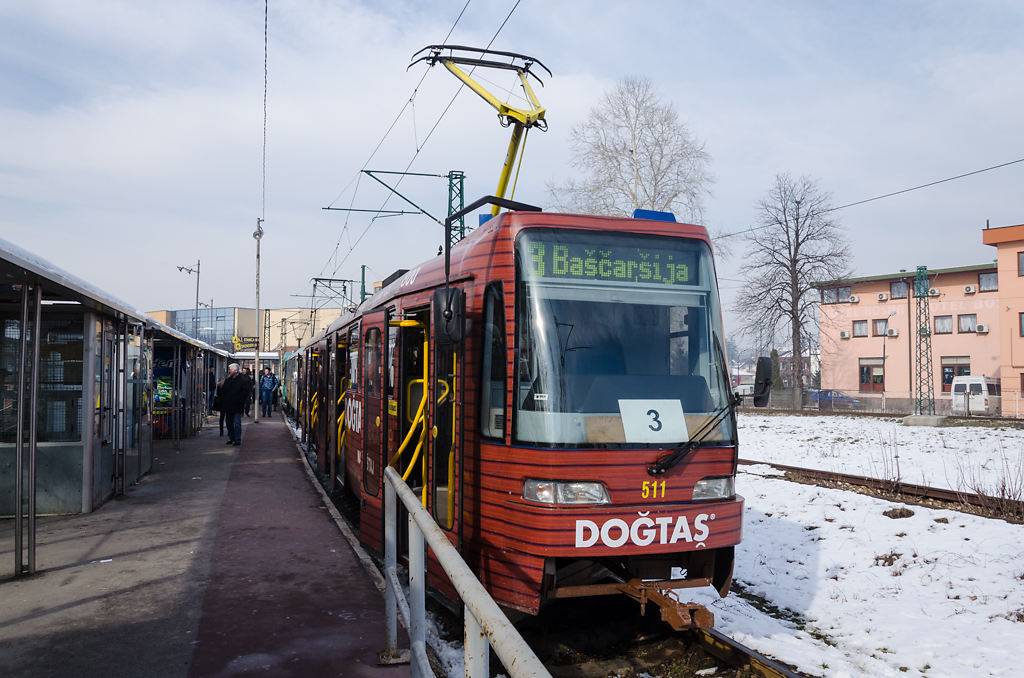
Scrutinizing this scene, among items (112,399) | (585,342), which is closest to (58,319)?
(112,399)

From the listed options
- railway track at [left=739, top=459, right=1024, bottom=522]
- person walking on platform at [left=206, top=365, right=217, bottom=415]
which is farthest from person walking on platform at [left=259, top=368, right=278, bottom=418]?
railway track at [left=739, top=459, right=1024, bottom=522]

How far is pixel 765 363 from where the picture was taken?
5297 mm

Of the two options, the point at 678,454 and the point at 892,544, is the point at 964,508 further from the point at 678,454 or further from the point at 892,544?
the point at 678,454

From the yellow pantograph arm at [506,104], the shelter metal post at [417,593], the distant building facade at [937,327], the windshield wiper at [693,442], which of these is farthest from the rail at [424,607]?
the distant building facade at [937,327]

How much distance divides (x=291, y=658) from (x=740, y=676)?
113 inches

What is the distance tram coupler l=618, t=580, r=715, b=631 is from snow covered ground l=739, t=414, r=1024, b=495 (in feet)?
24.8

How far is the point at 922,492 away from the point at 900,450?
22.3 ft

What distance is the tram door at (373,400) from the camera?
287 inches

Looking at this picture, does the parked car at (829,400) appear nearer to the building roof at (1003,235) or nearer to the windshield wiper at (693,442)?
the building roof at (1003,235)

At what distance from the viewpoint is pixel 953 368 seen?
49250mm

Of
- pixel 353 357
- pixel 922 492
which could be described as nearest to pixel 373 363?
pixel 353 357

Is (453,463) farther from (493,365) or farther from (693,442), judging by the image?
(693,442)

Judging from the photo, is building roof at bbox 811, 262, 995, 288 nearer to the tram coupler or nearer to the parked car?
the parked car

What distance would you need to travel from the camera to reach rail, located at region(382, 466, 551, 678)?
6.78ft
